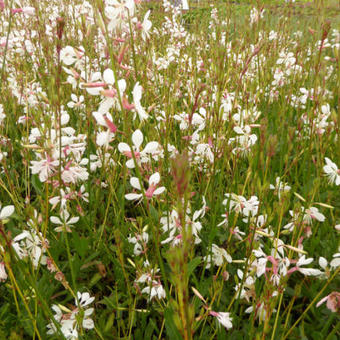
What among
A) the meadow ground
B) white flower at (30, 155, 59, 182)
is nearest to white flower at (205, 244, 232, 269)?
the meadow ground

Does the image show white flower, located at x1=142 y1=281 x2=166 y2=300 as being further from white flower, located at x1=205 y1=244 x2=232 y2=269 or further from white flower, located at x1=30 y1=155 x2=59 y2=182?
white flower, located at x1=30 y1=155 x2=59 y2=182

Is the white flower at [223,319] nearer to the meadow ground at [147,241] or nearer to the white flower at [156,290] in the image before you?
the meadow ground at [147,241]

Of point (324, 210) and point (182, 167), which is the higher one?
point (182, 167)

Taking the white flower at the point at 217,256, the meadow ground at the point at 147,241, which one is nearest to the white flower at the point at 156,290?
the meadow ground at the point at 147,241

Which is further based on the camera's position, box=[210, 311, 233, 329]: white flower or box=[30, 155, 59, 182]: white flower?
box=[30, 155, 59, 182]: white flower

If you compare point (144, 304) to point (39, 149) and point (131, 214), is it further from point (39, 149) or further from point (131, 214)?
point (39, 149)

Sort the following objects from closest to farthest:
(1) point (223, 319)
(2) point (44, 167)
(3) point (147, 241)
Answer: (1) point (223, 319)
(2) point (44, 167)
(3) point (147, 241)

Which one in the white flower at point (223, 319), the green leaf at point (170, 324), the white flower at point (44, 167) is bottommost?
the green leaf at point (170, 324)

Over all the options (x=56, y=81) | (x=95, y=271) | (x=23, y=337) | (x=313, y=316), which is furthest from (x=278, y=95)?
Answer: (x=23, y=337)

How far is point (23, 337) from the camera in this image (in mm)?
1169

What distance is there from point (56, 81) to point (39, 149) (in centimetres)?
27

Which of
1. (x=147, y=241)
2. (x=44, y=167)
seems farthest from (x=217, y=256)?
(x=44, y=167)

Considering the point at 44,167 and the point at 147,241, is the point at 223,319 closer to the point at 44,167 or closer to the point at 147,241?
the point at 147,241

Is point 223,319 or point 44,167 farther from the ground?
point 44,167
